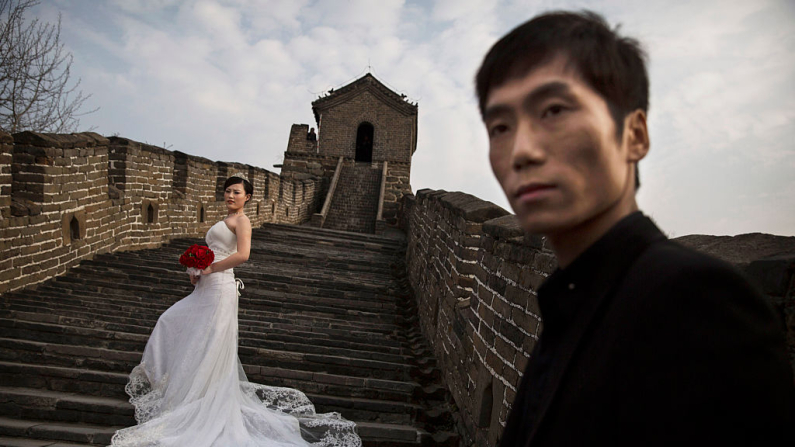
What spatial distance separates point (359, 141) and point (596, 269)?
97.0 ft

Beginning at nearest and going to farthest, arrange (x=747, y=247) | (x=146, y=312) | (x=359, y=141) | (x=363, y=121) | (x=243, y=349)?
1. (x=747, y=247)
2. (x=243, y=349)
3. (x=146, y=312)
4. (x=363, y=121)
5. (x=359, y=141)

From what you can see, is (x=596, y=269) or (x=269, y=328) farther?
(x=269, y=328)

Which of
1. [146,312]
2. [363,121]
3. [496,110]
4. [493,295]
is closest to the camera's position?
[496,110]

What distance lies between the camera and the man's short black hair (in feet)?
2.61

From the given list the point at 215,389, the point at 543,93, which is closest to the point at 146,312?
the point at 215,389

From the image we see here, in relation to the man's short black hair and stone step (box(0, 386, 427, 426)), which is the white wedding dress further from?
the man's short black hair

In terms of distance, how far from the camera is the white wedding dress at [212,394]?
4.06 m

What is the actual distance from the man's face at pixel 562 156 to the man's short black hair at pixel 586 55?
0.02 m

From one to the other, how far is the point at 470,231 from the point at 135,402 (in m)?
3.18

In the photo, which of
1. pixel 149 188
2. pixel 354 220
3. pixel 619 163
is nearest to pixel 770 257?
pixel 619 163

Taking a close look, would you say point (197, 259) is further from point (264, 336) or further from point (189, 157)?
point (189, 157)

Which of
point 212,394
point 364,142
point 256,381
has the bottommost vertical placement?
point 256,381

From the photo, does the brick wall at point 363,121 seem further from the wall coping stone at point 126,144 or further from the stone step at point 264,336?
the stone step at point 264,336

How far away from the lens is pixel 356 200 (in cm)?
2316
